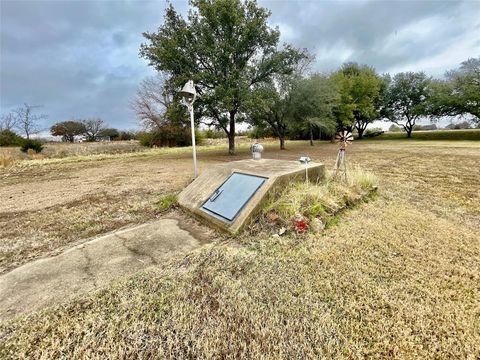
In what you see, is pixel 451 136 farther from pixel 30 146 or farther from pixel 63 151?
pixel 30 146

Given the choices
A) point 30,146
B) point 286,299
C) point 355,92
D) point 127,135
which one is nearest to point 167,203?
point 286,299

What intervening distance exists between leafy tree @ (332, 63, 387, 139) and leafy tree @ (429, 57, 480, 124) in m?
5.05

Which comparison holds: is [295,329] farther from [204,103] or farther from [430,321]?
[204,103]

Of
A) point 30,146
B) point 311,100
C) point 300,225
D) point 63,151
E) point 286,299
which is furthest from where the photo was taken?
point 311,100

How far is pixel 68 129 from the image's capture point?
2459 centimetres

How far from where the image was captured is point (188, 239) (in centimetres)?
278

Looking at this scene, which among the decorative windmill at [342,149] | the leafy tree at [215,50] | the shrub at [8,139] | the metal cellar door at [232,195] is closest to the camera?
the metal cellar door at [232,195]

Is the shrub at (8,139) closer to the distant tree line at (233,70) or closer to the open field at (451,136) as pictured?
the distant tree line at (233,70)

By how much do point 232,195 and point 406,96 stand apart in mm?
30624

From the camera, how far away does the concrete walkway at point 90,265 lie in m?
1.82

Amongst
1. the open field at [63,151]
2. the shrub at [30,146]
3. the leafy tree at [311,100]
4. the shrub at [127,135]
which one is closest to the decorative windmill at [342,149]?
the leafy tree at [311,100]

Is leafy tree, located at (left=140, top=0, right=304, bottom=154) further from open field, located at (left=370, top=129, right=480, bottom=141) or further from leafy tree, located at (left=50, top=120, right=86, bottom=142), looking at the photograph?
open field, located at (left=370, top=129, right=480, bottom=141)

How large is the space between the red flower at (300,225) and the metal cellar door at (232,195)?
26.6 inches

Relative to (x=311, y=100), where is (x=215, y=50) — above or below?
above
